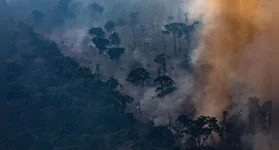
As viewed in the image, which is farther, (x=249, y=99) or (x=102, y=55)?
(x=102, y=55)

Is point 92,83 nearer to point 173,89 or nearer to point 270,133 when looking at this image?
point 173,89

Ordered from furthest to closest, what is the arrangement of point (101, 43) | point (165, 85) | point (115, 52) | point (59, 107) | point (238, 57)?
1. point (101, 43)
2. point (115, 52)
3. point (238, 57)
4. point (59, 107)
5. point (165, 85)

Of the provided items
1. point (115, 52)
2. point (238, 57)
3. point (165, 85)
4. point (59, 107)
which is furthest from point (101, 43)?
point (238, 57)

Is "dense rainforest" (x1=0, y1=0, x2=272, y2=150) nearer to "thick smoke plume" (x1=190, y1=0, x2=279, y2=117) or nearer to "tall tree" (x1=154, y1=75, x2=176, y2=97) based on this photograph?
"tall tree" (x1=154, y1=75, x2=176, y2=97)

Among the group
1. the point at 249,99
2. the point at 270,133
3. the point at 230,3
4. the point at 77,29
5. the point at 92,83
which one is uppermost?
the point at 77,29

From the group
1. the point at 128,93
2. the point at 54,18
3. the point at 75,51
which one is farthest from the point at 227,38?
the point at 54,18

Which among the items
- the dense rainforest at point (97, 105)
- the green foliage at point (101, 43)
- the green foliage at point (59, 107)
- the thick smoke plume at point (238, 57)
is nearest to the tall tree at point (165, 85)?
the dense rainforest at point (97, 105)

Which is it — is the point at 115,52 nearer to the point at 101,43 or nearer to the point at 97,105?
the point at 101,43

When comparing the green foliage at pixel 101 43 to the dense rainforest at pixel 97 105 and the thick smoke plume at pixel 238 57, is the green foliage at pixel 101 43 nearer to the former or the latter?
the dense rainforest at pixel 97 105
